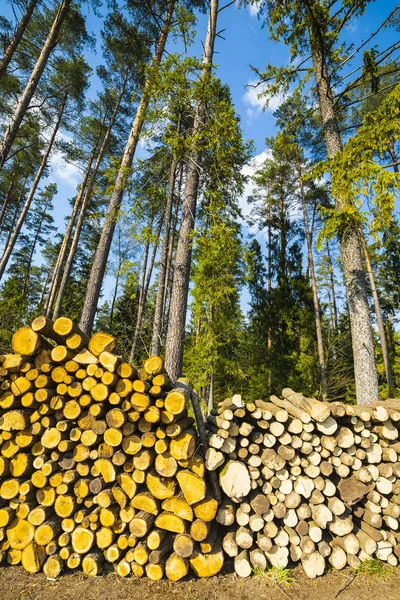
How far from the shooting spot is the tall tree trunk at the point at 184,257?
6.19 meters

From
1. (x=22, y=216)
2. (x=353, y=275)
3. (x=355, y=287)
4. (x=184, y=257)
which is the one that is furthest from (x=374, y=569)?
(x=22, y=216)

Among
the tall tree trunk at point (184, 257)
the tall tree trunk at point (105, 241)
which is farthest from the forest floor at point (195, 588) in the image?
the tall tree trunk at point (105, 241)

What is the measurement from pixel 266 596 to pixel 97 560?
1.55 meters

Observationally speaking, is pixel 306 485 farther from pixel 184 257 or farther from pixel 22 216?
pixel 22 216

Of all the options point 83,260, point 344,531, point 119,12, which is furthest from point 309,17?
point 83,260

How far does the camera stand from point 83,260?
24531mm

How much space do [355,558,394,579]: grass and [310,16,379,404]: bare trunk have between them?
3139mm

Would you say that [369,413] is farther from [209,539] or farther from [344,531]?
[209,539]

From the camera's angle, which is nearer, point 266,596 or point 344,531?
point 266,596

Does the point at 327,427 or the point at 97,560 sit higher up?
the point at 327,427

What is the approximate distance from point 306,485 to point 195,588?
1354mm

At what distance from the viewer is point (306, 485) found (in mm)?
2766

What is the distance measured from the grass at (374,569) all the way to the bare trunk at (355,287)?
124 inches

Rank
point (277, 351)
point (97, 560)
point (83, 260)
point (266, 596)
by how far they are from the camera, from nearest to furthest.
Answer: point (266, 596) → point (97, 560) → point (277, 351) → point (83, 260)
